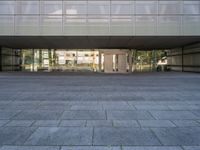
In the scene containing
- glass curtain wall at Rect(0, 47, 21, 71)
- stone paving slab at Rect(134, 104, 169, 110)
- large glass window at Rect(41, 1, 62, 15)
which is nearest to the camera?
stone paving slab at Rect(134, 104, 169, 110)

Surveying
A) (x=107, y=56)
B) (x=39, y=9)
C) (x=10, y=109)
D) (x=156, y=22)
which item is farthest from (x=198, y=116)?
(x=107, y=56)

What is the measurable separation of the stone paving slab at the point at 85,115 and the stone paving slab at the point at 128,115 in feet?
0.94

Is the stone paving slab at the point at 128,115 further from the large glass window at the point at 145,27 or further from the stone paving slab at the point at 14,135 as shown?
the large glass window at the point at 145,27

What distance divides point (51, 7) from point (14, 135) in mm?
21262

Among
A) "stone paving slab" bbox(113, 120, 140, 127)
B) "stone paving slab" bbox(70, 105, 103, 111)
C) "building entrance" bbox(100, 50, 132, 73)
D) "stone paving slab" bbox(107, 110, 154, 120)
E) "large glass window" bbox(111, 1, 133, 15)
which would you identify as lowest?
"stone paving slab" bbox(113, 120, 140, 127)

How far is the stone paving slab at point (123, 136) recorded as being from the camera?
16.4 feet

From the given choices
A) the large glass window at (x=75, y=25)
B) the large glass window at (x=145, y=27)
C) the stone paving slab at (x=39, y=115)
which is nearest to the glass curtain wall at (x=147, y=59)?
the large glass window at (x=145, y=27)

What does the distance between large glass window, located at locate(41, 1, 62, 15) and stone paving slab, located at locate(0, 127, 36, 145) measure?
2042 centimetres

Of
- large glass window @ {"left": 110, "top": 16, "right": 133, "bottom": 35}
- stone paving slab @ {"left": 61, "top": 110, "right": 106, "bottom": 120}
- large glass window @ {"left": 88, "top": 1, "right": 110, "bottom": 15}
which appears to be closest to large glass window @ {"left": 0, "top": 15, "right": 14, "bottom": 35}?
large glass window @ {"left": 88, "top": 1, "right": 110, "bottom": 15}

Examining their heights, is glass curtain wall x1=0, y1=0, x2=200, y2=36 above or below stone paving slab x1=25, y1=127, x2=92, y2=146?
above

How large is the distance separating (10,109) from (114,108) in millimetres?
3754

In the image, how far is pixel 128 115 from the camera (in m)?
7.40

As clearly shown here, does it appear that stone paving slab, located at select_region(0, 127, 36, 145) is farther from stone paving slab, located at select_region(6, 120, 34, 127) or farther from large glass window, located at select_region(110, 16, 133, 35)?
large glass window, located at select_region(110, 16, 133, 35)

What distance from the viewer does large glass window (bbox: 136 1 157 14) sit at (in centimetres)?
2441
